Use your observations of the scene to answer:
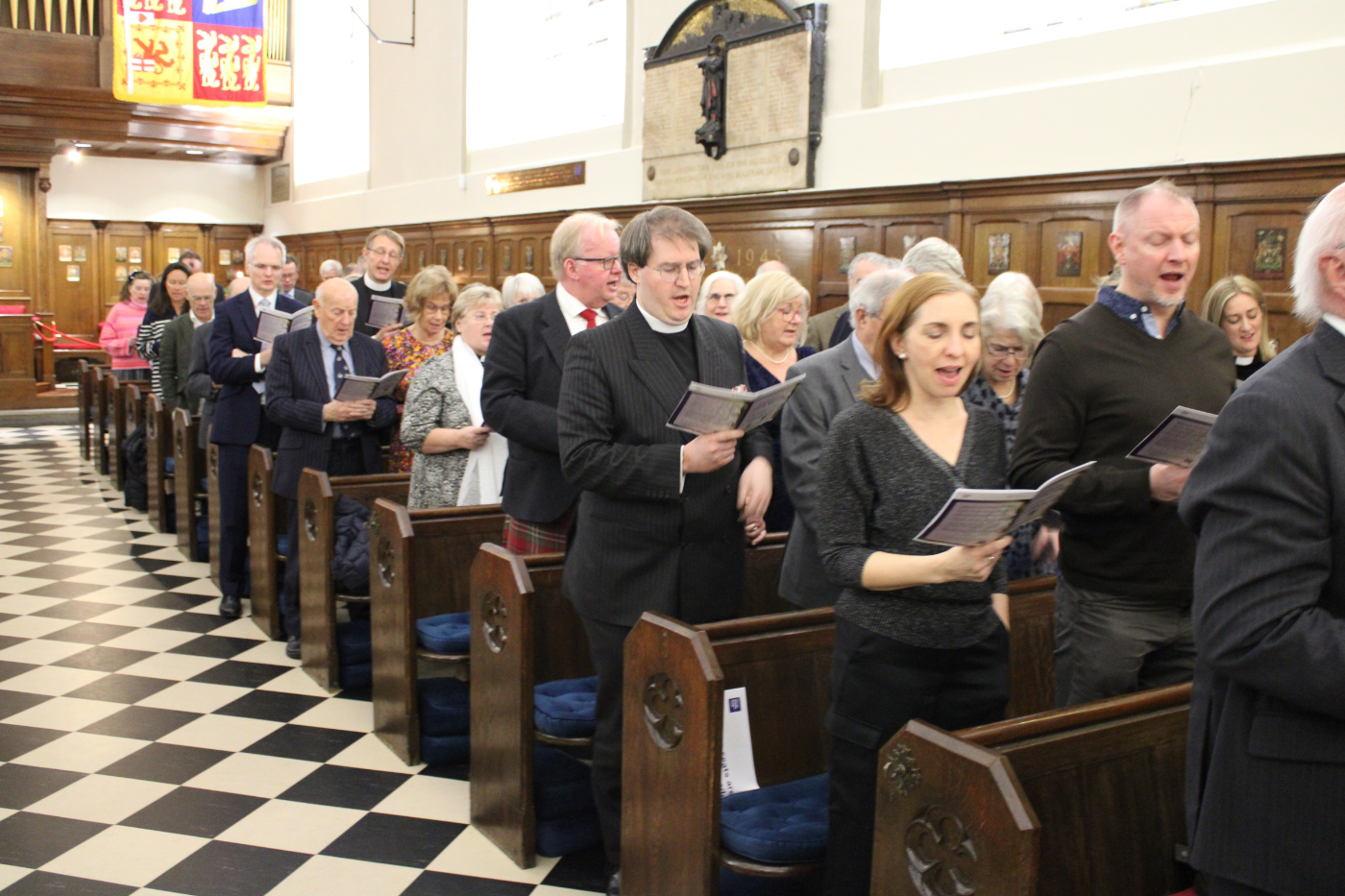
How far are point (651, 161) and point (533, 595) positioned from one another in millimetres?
7230

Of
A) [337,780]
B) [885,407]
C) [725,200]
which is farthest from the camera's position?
[725,200]

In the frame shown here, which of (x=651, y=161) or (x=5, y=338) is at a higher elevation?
(x=651, y=161)

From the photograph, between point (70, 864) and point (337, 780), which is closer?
point (70, 864)

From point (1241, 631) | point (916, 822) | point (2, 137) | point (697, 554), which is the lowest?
point (916, 822)

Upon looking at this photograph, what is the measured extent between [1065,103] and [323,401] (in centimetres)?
446

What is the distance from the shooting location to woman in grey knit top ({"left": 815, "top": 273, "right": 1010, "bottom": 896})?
207 cm

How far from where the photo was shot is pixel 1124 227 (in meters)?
2.58

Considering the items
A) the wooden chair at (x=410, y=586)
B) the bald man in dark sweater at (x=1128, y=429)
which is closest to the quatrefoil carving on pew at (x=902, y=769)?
the bald man in dark sweater at (x=1128, y=429)

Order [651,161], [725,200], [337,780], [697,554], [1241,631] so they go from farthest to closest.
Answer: [651,161]
[725,200]
[337,780]
[697,554]
[1241,631]

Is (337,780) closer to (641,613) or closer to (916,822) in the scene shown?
(641,613)

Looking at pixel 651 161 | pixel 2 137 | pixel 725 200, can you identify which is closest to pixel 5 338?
pixel 2 137

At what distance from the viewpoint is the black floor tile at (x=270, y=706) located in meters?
4.43

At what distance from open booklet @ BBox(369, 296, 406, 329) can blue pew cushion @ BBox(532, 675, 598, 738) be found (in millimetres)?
3435

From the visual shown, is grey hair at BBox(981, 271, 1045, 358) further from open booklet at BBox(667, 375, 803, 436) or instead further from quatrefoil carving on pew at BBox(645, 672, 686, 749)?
quatrefoil carving on pew at BBox(645, 672, 686, 749)
